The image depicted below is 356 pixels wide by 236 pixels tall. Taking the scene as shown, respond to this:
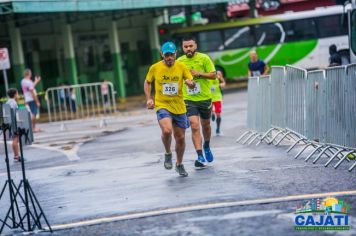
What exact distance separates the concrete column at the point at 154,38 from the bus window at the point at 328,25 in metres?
8.36

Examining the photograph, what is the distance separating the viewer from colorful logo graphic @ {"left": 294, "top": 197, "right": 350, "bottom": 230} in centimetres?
720

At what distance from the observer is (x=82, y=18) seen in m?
37.7

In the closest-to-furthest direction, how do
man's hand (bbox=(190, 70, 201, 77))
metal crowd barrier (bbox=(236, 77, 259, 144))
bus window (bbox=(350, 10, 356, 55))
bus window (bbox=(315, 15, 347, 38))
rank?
man's hand (bbox=(190, 70, 201, 77))
metal crowd barrier (bbox=(236, 77, 259, 144))
bus window (bbox=(350, 10, 356, 55))
bus window (bbox=(315, 15, 347, 38))

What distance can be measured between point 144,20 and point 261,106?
27.7 m

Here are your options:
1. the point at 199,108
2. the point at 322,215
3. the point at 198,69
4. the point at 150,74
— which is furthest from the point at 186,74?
the point at 322,215

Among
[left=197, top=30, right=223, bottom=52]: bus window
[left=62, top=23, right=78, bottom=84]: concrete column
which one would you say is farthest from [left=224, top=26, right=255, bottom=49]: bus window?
[left=62, top=23, right=78, bottom=84]: concrete column

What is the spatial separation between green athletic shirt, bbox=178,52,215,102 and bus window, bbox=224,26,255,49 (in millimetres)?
28232

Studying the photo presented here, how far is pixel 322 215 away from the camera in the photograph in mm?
7590

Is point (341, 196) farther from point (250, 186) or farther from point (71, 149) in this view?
point (71, 149)

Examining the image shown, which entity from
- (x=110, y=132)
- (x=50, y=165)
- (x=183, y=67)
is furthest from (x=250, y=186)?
(x=110, y=132)

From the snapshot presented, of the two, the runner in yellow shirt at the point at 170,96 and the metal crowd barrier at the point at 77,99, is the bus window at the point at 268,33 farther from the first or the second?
the runner in yellow shirt at the point at 170,96

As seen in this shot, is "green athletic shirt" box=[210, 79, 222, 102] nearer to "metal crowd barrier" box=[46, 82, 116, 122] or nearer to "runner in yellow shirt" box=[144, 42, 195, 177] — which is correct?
"runner in yellow shirt" box=[144, 42, 195, 177]

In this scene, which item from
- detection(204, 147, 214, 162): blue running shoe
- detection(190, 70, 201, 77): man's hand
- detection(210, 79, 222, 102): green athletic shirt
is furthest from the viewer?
detection(210, 79, 222, 102): green athletic shirt

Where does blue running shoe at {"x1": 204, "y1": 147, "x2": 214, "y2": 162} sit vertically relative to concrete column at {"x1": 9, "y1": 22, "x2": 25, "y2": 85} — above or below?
below
